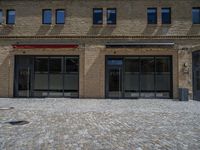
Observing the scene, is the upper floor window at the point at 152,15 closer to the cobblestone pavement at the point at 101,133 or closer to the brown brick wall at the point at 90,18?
the brown brick wall at the point at 90,18

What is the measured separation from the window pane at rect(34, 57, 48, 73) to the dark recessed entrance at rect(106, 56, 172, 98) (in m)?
5.36

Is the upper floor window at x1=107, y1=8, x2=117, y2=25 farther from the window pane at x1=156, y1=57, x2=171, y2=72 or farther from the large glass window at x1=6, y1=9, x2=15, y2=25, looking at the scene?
the large glass window at x1=6, y1=9, x2=15, y2=25

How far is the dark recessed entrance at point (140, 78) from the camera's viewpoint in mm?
20406

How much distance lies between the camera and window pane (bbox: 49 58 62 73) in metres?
20.7

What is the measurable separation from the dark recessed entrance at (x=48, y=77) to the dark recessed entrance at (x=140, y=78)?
3015 mm

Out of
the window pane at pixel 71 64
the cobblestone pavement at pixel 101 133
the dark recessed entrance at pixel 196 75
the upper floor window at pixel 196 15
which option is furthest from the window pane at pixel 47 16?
the dark recessed entrance at pixel 196 75

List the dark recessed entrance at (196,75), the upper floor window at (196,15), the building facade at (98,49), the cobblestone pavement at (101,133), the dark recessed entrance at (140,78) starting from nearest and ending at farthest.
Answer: the cobblestone pavement at (101,133)
the dark recessed entrance at (196,75)
the building facade at (98,49)
the upper floor window at (196,15)
the dark recessed entrance at (140,78)

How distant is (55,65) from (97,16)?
5.56 metres

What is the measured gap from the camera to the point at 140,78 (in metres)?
20.4

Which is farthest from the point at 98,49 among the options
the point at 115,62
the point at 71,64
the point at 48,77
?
the point at 48,77

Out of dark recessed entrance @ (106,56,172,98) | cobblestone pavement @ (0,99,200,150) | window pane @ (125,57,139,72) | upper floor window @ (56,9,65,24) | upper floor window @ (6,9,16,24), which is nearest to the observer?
cobblestone pavement @ (0,99,200,150)

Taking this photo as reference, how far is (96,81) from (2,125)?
38.5ft

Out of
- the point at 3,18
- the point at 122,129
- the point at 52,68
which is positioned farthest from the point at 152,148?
the point at 3,18

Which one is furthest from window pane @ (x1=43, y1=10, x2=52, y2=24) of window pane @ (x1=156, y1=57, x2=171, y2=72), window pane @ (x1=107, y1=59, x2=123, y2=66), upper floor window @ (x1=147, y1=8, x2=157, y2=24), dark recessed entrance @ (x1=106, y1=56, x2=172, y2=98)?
window pane @ (x1=156, y1=57, x2=171, y2=72)
